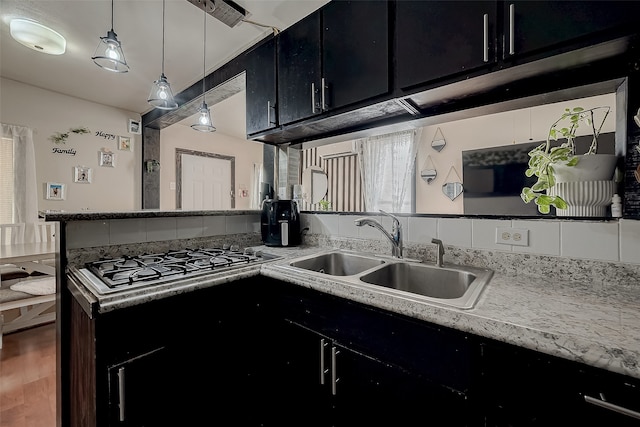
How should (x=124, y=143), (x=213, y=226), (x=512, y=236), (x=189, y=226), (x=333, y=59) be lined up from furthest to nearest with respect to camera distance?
(x=124, y=143) → (x=213, y=226) → (x=189, y=226) → (x=333, y=59) → (x=512, y=236)

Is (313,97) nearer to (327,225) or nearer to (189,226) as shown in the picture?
(327,225)

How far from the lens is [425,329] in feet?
2.48

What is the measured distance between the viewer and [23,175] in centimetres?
305

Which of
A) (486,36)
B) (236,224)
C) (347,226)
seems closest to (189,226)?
(236,224)

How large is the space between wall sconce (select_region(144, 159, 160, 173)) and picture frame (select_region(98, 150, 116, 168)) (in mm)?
409

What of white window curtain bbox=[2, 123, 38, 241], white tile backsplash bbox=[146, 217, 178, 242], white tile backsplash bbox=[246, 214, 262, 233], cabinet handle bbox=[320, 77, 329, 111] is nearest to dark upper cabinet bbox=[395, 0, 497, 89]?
cabinet handle bbox=[320, 77, 329, 111]

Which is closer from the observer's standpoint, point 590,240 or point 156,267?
point 590,240

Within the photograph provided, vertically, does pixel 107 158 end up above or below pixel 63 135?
below

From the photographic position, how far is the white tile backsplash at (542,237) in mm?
1018

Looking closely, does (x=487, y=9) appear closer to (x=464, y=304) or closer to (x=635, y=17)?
(x=635, y=17)

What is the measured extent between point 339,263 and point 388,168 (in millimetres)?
1890

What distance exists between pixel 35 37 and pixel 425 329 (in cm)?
322

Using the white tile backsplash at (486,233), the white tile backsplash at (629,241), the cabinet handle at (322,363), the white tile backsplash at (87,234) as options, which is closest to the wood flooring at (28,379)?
the white tile backsplash at (87,234)

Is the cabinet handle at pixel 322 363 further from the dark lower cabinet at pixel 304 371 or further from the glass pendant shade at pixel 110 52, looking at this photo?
the glass pendant shade at pixel 110 52
